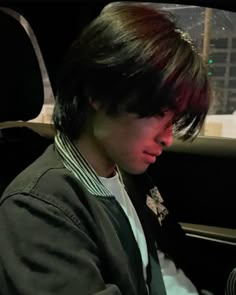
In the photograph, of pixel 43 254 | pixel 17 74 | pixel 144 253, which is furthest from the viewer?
pixel 17 74

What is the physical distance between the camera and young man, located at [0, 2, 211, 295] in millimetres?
751

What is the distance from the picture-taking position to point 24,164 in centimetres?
135

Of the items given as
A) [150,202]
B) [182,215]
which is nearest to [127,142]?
[150,202]

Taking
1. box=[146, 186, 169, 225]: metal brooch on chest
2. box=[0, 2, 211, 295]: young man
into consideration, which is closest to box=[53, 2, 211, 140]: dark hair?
box=[0, 2, 211, 295]: young man

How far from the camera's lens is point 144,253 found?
100 centimetres

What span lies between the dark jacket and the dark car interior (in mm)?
442

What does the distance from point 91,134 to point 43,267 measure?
0.25 m

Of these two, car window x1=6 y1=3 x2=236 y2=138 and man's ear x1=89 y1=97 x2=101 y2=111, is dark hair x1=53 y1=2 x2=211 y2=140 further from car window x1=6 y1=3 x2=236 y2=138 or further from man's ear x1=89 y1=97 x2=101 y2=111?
car window x1=6 y1=3 x2=236 y2=138

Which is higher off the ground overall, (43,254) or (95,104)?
(95,104)

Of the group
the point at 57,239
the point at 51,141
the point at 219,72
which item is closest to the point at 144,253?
the point at 57,239

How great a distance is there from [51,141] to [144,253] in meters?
0.53

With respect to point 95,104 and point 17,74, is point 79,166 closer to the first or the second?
point 95,104

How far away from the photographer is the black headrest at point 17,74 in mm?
1242

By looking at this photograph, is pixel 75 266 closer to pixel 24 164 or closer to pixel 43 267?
pixel 43 267
